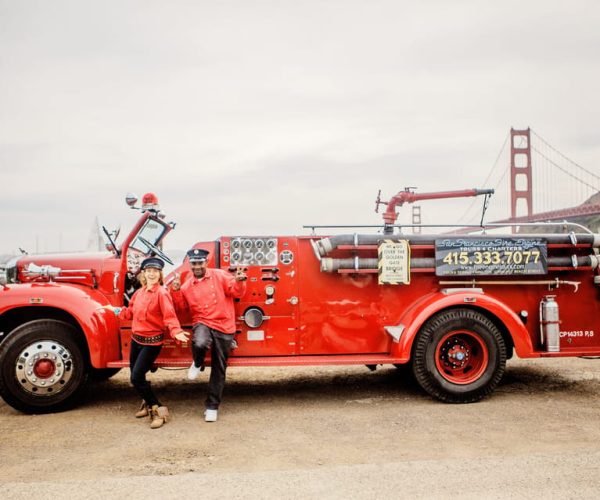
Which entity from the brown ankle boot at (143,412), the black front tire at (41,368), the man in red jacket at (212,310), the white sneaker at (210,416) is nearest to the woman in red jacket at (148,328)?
the brown ankle boot at (143,412)

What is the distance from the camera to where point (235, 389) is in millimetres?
6438

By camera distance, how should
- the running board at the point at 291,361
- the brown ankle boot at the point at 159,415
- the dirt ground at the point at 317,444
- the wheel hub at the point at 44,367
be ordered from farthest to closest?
1. the running board at the point at 291,361
2. the wheel hub at the point at 44,367
3. the brown ankle boot at the point at 159,415
4. the dirt ground at the point at 317,444

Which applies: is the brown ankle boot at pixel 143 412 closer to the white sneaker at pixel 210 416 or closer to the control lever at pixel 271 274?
the white sneaker at pixel 210 416

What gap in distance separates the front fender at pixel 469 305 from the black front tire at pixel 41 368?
3.11 m

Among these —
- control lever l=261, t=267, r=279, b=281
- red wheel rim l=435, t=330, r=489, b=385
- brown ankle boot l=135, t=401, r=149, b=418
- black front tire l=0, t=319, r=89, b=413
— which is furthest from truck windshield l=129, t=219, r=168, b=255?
red wheel rim l=435, t=330, r=489, b=385

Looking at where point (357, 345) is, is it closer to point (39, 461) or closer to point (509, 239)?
point (509, 239)

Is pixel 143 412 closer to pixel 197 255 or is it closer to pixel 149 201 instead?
pixel 197 255

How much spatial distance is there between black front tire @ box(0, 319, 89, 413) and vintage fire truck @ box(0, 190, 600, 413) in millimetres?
15

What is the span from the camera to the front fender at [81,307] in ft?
17.3

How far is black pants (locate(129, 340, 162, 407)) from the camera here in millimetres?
5023

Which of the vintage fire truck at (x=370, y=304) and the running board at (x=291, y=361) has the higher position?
the vintage fire truck at (x=370, y=304)

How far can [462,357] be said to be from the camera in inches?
223

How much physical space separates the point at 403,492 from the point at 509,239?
3249mm

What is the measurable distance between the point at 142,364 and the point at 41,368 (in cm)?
104
